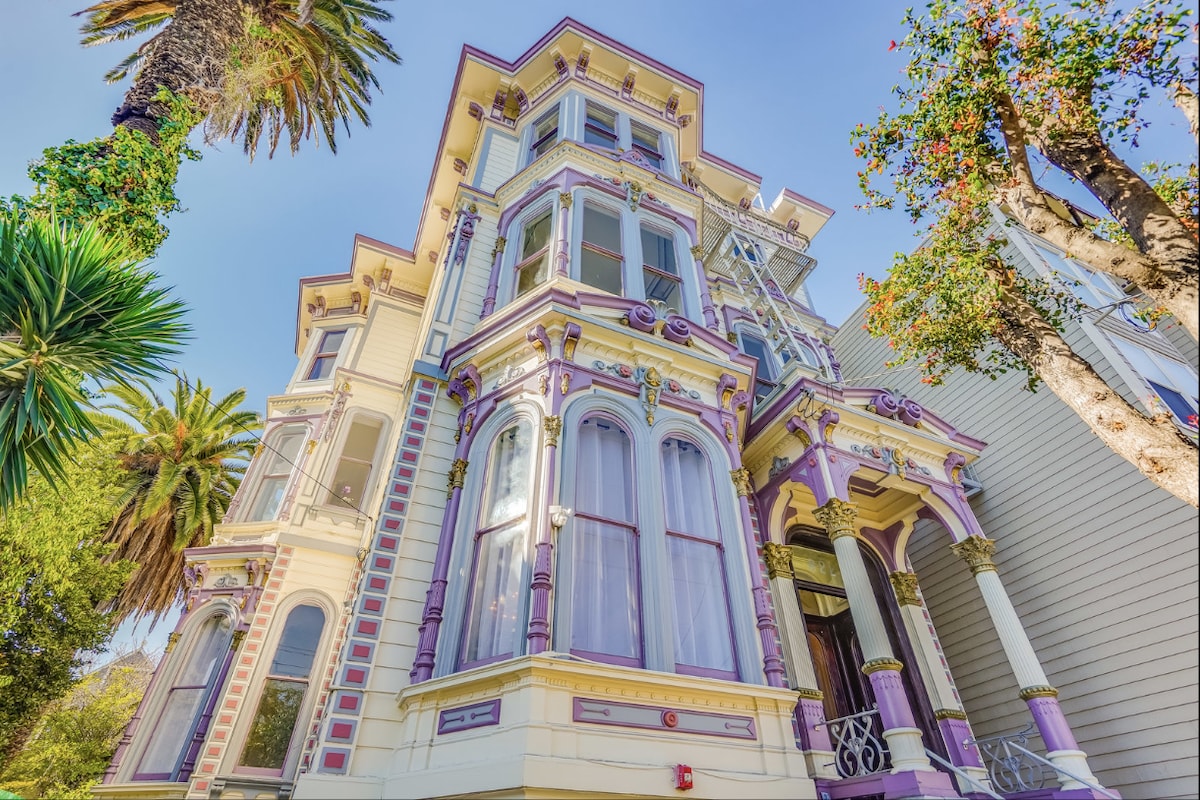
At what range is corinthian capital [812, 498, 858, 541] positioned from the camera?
8820mm

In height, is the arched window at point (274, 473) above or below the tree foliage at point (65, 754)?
above

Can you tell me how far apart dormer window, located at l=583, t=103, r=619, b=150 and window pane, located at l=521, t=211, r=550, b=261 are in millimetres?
2751

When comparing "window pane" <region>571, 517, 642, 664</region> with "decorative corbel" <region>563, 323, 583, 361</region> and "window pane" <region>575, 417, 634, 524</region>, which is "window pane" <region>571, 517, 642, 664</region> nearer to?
"window pane" <region>575, 417, 634, 524</region>

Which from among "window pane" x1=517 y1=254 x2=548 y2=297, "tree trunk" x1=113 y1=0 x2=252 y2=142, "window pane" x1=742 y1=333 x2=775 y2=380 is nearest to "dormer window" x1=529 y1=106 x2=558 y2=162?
"window pane" x1=517 y1=254 x2=548 y2=297

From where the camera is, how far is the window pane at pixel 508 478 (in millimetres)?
7607

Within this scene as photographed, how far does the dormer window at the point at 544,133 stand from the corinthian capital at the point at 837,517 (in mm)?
9713

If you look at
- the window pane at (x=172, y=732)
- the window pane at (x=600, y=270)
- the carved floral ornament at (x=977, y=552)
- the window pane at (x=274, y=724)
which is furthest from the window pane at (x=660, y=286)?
the window pane at (x=172, y=732)

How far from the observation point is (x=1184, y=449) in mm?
5445

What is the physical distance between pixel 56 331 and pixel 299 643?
580 centimetres

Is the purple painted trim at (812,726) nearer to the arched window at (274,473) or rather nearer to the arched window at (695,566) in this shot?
the arched window at (695,566)

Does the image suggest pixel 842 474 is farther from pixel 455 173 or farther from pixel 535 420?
pixel 455 173

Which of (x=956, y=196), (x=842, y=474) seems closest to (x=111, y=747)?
(x=842, y=474)

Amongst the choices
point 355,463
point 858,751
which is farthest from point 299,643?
point 858,751

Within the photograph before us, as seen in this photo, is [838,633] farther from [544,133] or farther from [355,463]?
[544,133]
